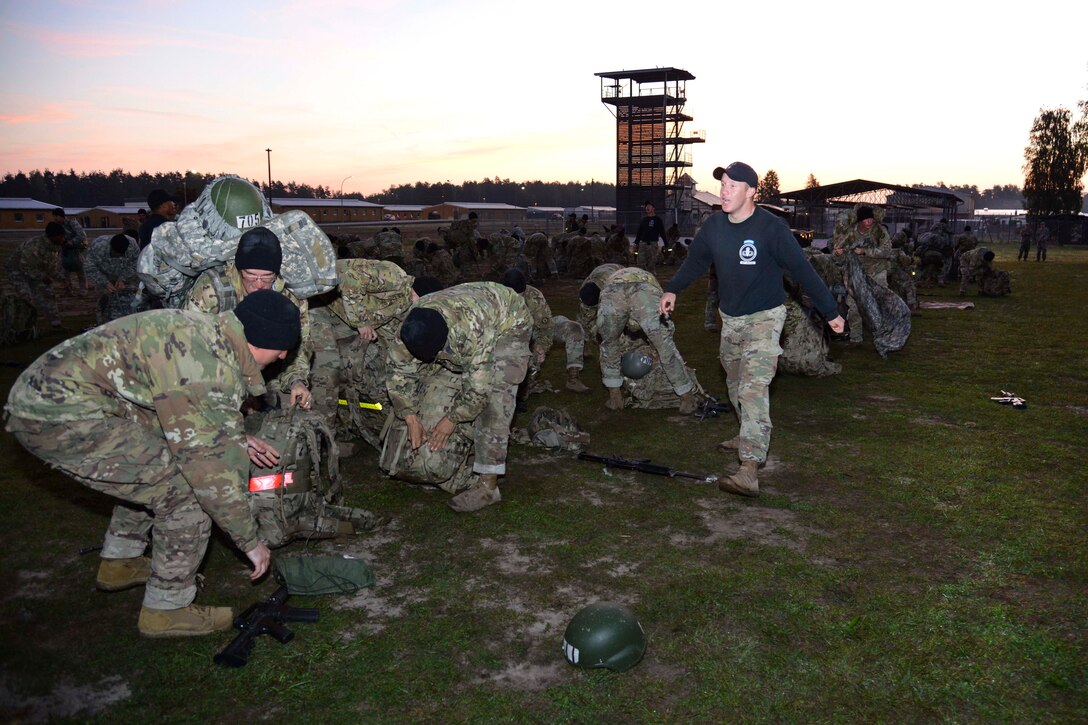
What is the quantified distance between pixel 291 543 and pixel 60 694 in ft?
5.67

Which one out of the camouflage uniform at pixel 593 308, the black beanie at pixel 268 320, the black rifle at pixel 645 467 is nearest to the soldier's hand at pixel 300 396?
the black beanie at pixel 268 320

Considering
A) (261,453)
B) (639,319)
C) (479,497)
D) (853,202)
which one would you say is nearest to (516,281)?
(639,319)

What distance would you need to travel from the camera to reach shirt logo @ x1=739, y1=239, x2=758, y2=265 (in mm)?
5695

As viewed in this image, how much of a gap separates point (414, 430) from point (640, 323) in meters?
3.44

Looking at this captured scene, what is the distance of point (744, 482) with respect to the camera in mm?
5605

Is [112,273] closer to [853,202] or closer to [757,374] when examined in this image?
[757,374]

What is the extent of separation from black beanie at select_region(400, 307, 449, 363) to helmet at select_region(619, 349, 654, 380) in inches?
145

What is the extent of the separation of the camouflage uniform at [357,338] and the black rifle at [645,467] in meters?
2.08

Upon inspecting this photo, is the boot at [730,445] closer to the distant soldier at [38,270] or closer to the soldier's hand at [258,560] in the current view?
the soldier's hand at [258,560]

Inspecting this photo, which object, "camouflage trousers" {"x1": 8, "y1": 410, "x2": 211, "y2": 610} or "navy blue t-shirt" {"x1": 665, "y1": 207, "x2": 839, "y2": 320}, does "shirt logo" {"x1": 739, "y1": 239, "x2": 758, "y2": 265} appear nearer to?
"navy blue t-shirt" {"x1": 665, "y1": 207, "x2": 839, "y2": 320}

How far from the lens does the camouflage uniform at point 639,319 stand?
7.99 metres

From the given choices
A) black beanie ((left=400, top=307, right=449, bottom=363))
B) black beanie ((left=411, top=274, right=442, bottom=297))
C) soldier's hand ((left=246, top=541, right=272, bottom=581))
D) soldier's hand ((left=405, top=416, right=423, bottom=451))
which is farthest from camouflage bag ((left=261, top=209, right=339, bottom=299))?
soldier's hand ((left=246, top=541, right=272, bottom=581))

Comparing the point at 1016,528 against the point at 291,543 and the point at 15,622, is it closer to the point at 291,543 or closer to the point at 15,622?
the point at 291,543

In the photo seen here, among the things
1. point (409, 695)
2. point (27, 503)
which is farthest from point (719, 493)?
point (27, 503)
